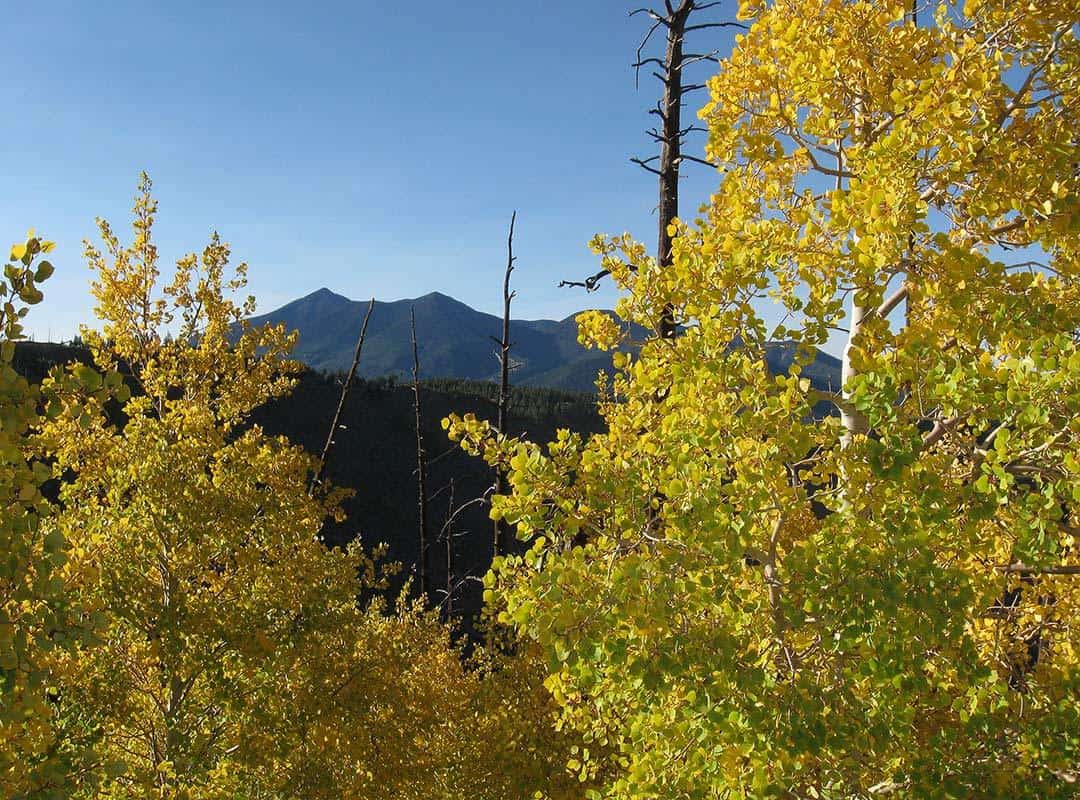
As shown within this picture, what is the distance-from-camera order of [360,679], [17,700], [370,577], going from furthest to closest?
[370,577] < [360,679] < [17,700]

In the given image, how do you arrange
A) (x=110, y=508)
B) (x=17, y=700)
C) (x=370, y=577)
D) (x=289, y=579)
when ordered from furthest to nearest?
(x=370, y=577) → (x=289, y=579) → (x=110, y=508) → (x=17, y=700)

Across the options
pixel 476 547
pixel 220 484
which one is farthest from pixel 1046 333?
pixel 476 547

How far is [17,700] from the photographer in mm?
3023

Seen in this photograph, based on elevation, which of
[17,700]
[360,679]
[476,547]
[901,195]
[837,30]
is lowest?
[476,547]

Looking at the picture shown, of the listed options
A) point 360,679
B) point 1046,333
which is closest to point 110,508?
point 360,679

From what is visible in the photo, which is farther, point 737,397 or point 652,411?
point 652,411

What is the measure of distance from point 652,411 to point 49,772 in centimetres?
391

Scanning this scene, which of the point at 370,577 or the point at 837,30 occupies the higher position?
the point at 837,30

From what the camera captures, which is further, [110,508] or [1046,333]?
Result: [110,508]

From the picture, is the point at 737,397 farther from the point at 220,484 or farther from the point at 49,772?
the point at 220,484

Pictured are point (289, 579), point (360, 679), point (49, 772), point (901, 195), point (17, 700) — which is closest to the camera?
point (17, 700)

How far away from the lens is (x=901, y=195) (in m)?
3.74

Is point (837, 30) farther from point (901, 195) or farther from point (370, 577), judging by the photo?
point (370, 577)

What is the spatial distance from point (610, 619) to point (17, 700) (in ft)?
8.40
